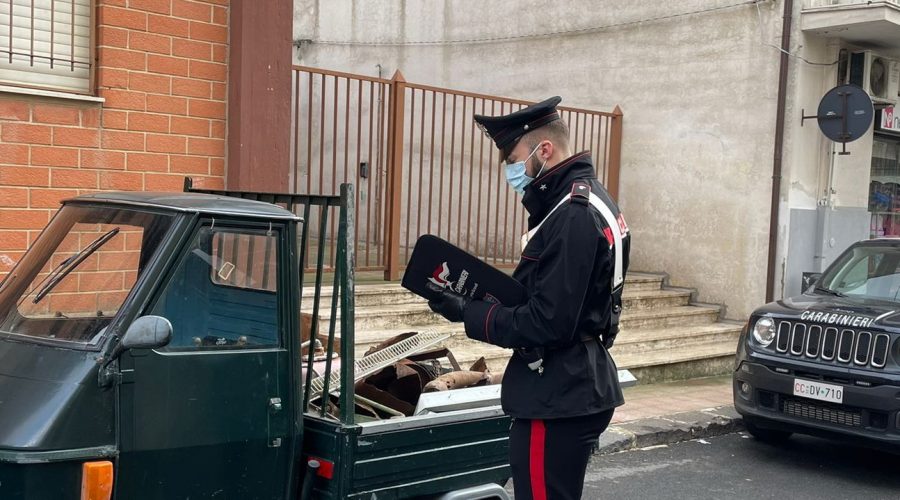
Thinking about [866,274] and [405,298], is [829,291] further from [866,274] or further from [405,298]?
[405,298]

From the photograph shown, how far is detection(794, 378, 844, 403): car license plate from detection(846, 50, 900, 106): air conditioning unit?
610 cm

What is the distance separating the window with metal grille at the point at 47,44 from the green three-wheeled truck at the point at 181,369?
3.35 m

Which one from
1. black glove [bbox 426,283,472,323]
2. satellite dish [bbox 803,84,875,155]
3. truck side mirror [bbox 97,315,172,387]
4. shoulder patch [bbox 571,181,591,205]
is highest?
satellite dish [bbox 803,84,875,155]

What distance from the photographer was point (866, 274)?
7480 mm

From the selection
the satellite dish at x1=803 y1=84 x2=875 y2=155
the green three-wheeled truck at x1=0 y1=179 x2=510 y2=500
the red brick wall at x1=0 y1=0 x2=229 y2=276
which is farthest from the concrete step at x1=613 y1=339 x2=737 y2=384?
the green three-wheeled truck at x1=0 y1=179 x2=510 y2=500

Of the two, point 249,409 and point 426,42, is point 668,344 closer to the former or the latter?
point 426,42

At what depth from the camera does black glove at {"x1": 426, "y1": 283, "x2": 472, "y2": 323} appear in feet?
10.2

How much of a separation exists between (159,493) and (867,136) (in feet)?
36.7

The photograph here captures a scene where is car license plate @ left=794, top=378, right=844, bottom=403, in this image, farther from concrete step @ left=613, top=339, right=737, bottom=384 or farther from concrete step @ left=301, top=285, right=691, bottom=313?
concrete step @ left=301, top=285, right=691, bottom=313

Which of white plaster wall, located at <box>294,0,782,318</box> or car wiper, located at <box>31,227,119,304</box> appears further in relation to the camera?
white plaster wall, located at <box>294,0,782,318</box>

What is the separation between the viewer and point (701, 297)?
37.3 ft

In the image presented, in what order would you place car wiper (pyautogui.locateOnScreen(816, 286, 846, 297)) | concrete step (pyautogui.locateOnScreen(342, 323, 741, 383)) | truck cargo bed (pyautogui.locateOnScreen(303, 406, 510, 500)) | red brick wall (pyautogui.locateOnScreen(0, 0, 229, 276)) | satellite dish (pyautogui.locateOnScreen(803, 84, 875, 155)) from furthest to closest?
satellite dish (pyautogui.locateOnScreen(803, 84, 875, 155)) < concrete step (pyautogui.locateOnScreen(342, 323, 741, 383)) < car wiper (pyautogui.locateOnScreen(816, 286, 846, 297)) < red brick wall (pyautogui.locateOnScreen(0, 0, 229, 276)) < truck cargo bed (pyautogui.locateOnScreen(303, 406, 510, 500))

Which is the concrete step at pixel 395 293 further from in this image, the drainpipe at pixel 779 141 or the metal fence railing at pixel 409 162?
the drainpipe at pixel 779 141

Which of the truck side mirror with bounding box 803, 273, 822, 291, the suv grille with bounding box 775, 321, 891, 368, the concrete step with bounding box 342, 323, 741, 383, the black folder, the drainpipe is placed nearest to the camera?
the black folder
